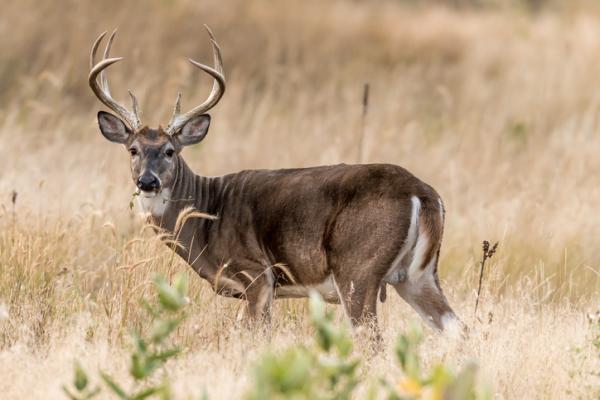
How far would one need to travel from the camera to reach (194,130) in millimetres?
7121

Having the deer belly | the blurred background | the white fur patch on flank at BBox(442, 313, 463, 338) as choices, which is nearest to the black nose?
the deer belly

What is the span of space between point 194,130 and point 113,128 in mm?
455

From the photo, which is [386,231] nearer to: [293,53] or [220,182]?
[220,182]

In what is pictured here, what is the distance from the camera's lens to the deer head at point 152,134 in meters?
6.63

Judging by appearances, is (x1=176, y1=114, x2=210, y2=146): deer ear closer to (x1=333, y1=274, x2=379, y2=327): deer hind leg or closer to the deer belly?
the deer belly


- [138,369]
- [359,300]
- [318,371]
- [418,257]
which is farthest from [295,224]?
[318,371]

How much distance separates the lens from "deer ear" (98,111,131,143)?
6.95 m

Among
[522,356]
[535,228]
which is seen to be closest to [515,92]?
[535,228]

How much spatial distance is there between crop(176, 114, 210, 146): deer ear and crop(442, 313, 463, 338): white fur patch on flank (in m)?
1.79

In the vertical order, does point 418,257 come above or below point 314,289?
above

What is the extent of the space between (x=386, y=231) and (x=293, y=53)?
916 cm

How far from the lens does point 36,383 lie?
5008 mm

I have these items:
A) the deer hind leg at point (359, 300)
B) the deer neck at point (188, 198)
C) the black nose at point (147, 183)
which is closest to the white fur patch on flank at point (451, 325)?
the deer hind leg at point (359, 300)

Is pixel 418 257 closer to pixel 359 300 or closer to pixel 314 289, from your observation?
pixel 359 300
